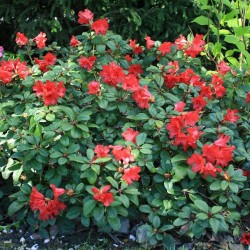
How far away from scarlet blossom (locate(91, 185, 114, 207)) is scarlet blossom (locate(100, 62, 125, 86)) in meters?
0.63

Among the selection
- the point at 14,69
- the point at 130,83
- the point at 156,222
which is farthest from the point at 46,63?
the point at 156,222

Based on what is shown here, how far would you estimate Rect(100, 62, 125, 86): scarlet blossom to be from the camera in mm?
2854

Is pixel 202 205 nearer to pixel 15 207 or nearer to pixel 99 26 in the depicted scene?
pixel 15 207

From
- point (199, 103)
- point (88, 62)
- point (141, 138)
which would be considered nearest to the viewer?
point (141, 138)

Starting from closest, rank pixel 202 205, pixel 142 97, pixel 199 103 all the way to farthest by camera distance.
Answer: pixel 202 205
pixel 142 97
pixel 199 103

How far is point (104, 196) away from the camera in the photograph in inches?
96.4

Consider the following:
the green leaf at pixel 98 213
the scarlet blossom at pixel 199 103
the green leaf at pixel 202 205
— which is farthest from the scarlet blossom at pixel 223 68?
the green leaf at pixel 98 213

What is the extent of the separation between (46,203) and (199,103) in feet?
3.12

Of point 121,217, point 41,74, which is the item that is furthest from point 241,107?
point 41,74

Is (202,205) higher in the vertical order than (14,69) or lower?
lower

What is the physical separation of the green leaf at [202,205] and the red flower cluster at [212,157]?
0.13 metres

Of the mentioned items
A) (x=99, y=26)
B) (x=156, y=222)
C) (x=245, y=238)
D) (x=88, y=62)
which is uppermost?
(x=99, y=26)

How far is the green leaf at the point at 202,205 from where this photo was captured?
2.55 m

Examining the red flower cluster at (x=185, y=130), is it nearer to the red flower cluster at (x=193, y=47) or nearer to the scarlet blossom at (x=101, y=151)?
the scarlet blossom at (x=101, y=151)
